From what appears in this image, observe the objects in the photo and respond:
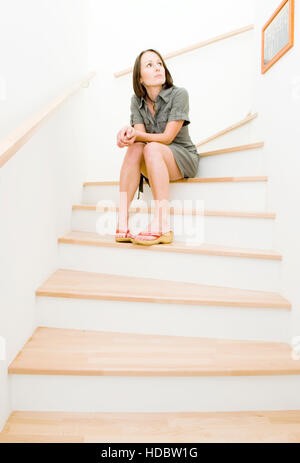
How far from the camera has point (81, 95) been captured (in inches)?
85.4

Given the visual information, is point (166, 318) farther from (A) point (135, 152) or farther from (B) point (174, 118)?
(B) point (174, 118)

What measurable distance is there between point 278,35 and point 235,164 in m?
0.66

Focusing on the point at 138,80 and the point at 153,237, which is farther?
the point at 138,80

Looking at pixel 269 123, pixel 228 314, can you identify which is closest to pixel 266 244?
pixel 228 314

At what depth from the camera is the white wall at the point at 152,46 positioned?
8.95 feet

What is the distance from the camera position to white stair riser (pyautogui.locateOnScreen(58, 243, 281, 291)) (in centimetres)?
140

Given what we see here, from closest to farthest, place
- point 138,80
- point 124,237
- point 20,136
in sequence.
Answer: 1. point 20,136
2. point 124,237
3. point 138,80

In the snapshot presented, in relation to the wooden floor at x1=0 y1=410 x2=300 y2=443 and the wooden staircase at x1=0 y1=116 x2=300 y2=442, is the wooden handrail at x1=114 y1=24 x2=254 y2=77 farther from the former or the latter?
the wooden floor at x1=0 y1=410 x2=300 y2=443

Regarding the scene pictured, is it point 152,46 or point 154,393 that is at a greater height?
point 152,46

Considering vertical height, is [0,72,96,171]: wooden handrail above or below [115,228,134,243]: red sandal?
above

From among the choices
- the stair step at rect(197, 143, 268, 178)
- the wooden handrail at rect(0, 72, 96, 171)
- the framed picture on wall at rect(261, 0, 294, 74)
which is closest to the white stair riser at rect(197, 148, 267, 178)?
the stair step at rect(197, 143, 268, 178)

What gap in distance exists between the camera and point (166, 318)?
1282 mm

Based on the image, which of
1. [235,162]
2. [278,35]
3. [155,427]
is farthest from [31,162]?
[278,35]

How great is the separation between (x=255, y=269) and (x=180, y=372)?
0.58 meters
